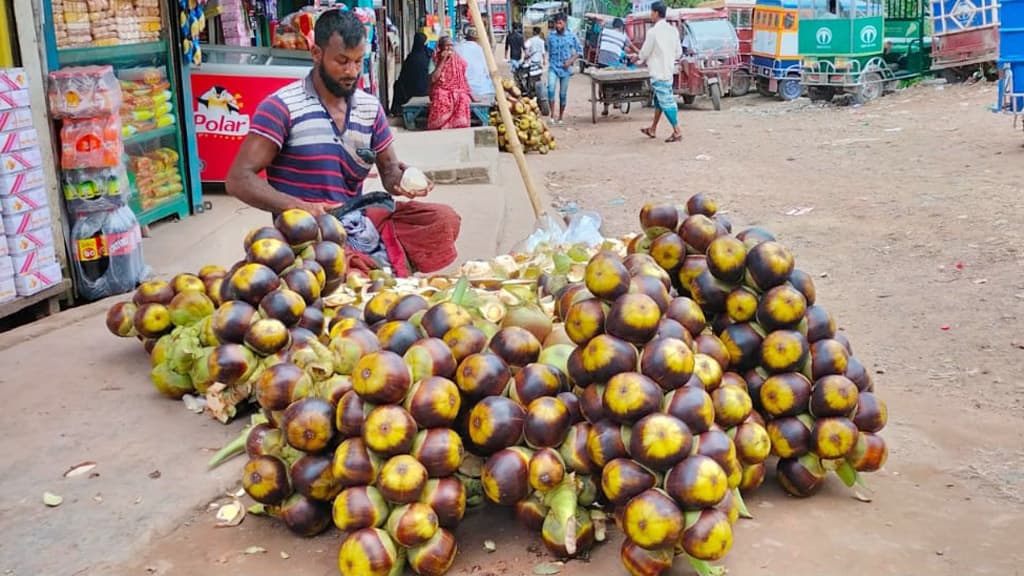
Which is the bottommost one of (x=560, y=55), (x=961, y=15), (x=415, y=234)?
(x=415, y=234)

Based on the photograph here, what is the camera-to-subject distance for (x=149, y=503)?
8.75 ft

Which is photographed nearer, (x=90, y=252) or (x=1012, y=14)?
(x=90, y=252)

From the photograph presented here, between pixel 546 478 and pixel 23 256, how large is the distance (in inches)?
128

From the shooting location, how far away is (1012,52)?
1077 cm

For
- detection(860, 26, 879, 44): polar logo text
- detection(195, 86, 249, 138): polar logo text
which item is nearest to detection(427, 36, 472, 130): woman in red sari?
detection(195, 86, 249, 138): polar logo text

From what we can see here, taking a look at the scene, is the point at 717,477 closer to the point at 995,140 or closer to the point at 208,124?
the point at 208,124

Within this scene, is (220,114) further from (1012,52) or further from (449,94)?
(1012,52)

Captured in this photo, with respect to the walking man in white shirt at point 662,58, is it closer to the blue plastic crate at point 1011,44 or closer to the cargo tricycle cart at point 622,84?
the cargo tricycle cart at point 622,84

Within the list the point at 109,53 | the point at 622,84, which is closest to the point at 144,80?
the point at 109,53

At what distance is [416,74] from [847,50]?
8.30 meters

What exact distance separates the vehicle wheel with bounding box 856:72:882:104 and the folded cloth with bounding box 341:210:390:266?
1516 centimetres

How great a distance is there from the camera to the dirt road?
243 cm

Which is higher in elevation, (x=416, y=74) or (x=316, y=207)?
(x=416, y=74)

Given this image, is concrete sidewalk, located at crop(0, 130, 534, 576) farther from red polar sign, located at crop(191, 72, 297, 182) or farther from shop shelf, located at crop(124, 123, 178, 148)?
red polar sign, located at crop(191, 72, 297, 182)
